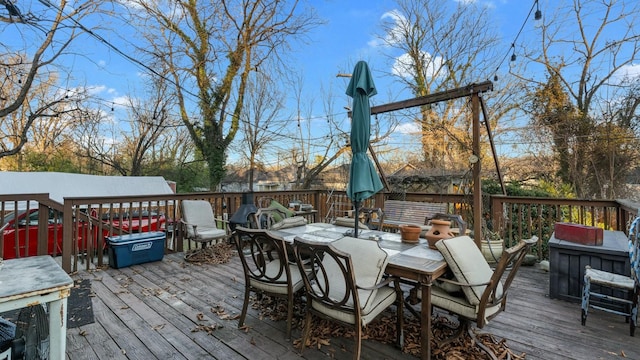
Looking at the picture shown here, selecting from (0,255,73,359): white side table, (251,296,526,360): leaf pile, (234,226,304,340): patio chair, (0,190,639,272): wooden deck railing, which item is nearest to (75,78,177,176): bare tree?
(0,190,639,272): wooden deck railing

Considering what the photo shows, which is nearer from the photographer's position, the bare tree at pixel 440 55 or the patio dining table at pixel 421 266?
the patio dining table at pixel 421 266

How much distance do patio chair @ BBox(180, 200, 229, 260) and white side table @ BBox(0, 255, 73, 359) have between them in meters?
2.92

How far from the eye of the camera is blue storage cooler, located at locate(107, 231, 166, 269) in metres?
3.94

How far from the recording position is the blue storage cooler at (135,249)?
394cm

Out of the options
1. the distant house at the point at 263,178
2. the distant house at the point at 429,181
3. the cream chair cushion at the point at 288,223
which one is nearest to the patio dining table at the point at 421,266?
the cream chair cushion at the point at 288,223

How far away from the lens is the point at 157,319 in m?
2.55

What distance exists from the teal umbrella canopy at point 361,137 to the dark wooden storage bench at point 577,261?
2021 millimetres

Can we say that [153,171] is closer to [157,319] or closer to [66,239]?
[66,239]

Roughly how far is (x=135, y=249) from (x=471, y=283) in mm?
4203

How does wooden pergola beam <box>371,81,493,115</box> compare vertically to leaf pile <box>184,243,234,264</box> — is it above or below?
above

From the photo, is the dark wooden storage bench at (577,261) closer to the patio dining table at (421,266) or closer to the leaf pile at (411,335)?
the leaf pile at (411,335)

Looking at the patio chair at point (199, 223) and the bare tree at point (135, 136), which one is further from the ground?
the bare tree at point (135, 136)

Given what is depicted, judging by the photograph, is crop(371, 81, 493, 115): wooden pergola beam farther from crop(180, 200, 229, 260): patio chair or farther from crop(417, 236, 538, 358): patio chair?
crop(180, 200, 229, 260): patio chair

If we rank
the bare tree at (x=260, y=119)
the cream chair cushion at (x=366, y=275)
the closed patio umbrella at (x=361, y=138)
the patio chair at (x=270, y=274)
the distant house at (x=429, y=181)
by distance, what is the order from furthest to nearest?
the bare tree at (x=260, y=119) < the distant house at (x=429, y=181) < the closed patio umbrella at (x=361, y=138) < the patio chair at (x=270, y=274) < the cream chair cushion at (x=366, y=275)
